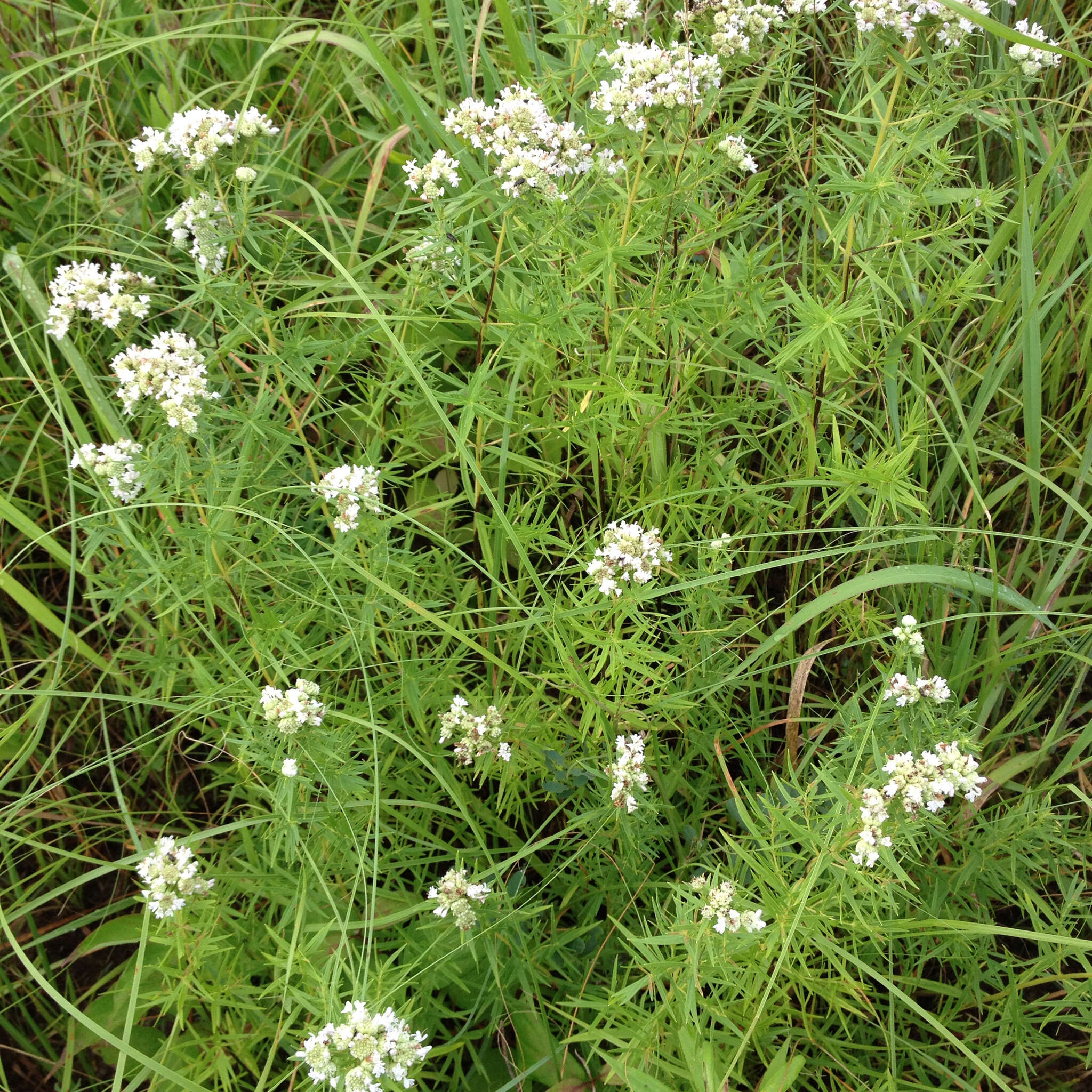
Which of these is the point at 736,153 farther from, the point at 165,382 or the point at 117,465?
the point at 117,465

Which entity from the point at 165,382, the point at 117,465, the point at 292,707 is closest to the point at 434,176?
the point at 165,382

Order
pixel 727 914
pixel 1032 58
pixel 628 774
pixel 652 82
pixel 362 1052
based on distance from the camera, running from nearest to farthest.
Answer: pixel 362 1052 < pixel 727 914 < pixel 652 82 < pixel 628 774 < pixel 1032 58

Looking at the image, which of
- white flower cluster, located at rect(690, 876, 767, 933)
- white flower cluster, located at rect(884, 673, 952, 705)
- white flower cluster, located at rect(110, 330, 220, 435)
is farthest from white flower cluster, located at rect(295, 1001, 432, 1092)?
white flower cluster, located at rect(110, 330, 220, 435)

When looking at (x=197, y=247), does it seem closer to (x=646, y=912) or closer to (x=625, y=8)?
(x=625, y=8)

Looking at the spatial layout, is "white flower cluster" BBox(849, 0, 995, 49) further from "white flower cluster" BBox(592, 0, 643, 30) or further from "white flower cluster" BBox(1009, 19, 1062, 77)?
"white flower cluster" BBox(592, 0, 643, 30)

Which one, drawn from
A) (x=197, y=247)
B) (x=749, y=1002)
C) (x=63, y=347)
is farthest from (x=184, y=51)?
(x=749, y=1002)

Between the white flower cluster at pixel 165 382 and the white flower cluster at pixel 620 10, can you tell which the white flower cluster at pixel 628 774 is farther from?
the white flower cluster at pixel 620 10
